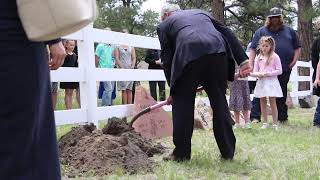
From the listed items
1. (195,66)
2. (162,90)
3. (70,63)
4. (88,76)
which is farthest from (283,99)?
(195,66)

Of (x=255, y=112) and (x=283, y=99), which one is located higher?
(x=283, y=99)

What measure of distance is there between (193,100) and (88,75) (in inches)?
80.3

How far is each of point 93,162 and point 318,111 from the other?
486 cm

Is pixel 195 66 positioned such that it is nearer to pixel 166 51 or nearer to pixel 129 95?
pixel 166 51

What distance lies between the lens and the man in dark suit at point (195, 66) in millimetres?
4523

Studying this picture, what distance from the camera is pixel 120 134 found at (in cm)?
521

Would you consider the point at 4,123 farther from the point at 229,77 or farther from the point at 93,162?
the point at 229,77

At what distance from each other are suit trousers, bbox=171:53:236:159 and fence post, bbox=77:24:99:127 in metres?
1.92

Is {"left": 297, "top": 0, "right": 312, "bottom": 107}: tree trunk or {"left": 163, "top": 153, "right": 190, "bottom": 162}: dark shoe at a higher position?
{"left": 297, "top": 0, "right": 312, "bottom": 107}: tree trunk

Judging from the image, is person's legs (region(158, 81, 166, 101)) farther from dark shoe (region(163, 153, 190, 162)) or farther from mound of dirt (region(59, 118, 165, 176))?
dark shoe (region(163, 153, 190, 162))

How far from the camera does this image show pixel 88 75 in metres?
6.31

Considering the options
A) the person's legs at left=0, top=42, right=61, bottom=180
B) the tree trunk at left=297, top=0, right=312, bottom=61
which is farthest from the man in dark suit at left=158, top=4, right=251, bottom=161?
the tree trunk at left=297, top=0, right=312, bottom=61

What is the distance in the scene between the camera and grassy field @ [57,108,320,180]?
410cm

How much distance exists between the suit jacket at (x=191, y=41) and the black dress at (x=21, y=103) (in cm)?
287
